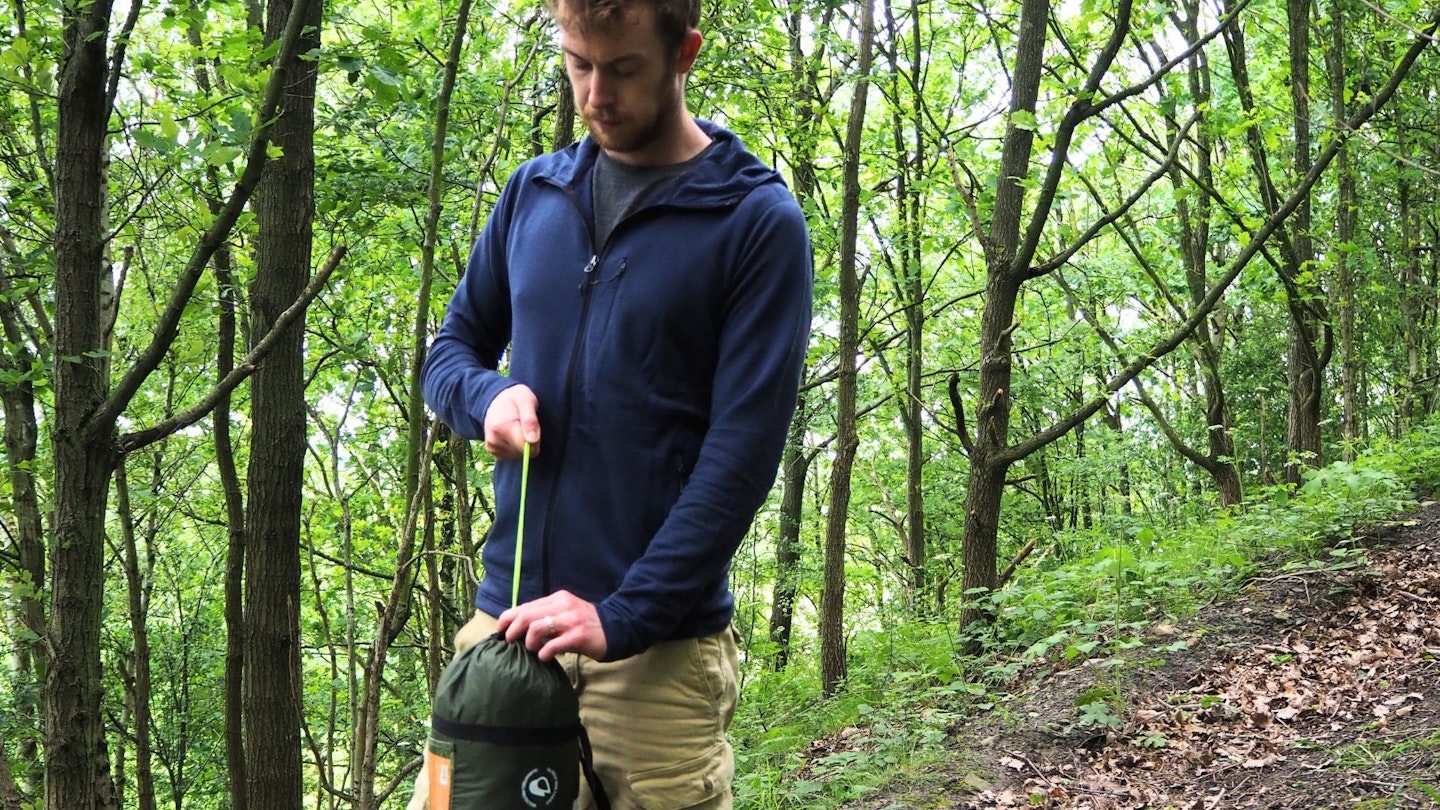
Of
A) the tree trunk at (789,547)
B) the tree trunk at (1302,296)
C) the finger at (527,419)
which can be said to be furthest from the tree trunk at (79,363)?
the tree trunk at (789,547)

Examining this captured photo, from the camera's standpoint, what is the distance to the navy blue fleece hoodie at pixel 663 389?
5.82ft

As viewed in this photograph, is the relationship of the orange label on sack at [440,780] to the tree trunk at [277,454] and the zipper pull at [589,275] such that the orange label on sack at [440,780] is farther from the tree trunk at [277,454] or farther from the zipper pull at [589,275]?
the tree trunk at [277,454]

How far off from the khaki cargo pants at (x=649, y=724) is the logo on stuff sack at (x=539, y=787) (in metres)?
0.22

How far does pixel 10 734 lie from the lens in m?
7.45

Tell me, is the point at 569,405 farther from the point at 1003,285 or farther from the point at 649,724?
the point at 1003,285

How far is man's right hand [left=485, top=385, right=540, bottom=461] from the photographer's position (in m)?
1.83

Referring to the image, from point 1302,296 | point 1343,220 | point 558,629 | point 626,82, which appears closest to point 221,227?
point 626,82

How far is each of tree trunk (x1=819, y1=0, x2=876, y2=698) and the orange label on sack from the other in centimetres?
590

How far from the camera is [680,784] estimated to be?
1.89 metres

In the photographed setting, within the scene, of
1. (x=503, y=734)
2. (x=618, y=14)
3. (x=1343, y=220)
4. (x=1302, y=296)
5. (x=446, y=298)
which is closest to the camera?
(x=503, y=734)

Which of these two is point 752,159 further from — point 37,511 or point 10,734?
point 10,734

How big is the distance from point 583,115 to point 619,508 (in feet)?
2.16

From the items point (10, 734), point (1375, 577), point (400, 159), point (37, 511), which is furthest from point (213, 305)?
point (1375, 577)

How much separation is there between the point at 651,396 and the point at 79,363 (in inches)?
73.7
